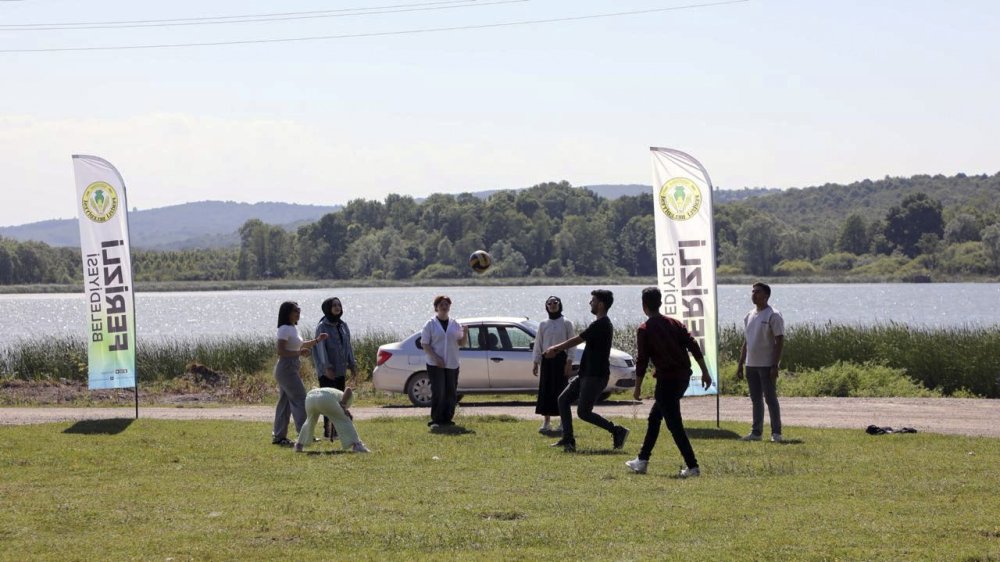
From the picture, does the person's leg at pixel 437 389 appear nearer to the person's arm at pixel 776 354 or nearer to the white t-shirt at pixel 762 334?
the white t-shirt at pixel 762 334

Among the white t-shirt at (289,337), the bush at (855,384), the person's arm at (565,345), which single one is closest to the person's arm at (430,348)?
the white t-shirt at (289,337)

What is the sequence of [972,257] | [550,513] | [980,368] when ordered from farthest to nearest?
[972,257]
[980,368]
[550,513]

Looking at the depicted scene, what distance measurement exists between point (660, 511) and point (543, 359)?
19.6ft

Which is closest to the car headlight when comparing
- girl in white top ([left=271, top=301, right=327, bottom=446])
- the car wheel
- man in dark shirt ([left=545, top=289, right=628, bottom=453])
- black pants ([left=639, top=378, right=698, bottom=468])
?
the car wheel

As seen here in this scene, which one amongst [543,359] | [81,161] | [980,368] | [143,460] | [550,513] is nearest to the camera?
[550,513]

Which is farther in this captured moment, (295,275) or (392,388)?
(295,275)

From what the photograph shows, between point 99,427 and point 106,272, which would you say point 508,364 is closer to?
point 106,272

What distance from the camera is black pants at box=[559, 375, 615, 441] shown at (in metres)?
14.4

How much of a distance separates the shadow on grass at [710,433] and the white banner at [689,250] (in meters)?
0.77

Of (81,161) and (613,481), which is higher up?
(81,161)

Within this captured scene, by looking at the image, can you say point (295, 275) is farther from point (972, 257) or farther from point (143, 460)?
point (143, 460)

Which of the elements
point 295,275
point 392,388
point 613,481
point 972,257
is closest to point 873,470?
point 613,481

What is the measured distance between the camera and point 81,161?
19.7 metres

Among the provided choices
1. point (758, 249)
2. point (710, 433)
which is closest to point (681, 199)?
point (710, 433)
